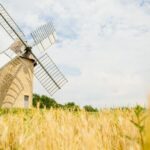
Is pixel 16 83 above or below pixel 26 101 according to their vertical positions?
above

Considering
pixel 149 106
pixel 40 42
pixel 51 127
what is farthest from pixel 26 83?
pixel 149 106

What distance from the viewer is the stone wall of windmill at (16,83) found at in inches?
976

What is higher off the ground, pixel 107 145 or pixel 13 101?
pixel 13 101

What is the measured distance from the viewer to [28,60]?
87.1 ft

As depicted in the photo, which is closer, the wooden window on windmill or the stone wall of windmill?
the stone wall of windmill

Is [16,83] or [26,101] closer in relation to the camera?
[16,83]

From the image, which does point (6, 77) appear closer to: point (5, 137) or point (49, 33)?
point (49, 33)

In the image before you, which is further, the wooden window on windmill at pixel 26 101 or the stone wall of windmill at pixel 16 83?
the wooden window on windmill at pixel 26 101

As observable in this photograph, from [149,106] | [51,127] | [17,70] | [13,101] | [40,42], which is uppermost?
[40,42]

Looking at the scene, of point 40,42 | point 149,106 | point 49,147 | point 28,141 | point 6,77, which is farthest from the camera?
point 40,42

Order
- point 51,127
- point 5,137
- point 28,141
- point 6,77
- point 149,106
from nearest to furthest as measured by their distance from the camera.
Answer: point 149,106 → point 28,141 → point 5,137 → point 51,127 → point 6,77

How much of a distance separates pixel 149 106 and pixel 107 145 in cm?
150

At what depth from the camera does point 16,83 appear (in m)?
25.5

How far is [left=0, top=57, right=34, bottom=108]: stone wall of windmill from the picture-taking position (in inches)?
976
